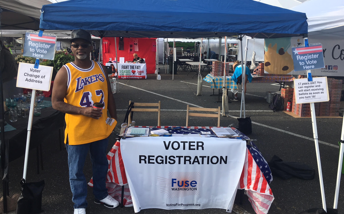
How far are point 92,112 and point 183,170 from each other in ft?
4.15

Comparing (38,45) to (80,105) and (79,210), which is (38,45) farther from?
(79,210)

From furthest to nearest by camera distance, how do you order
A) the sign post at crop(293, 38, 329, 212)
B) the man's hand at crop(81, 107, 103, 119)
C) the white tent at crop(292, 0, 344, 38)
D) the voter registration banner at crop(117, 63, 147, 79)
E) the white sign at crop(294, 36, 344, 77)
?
1. the voter registration banner at crop(117, 63, 147, 79)
2. the white sign at crop(294, 36, 344, 77)
3. the white tent at crop(292, 0, 344, 38)
4. the sign post at crop(293, 38, 329, 212)
5. the man's hand at crop(81, 107, 103, 119)

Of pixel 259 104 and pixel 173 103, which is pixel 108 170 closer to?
pixel 173 103

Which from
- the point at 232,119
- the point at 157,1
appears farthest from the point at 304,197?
the point at 232,119

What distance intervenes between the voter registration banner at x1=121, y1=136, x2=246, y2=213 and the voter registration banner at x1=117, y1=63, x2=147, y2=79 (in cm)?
1289

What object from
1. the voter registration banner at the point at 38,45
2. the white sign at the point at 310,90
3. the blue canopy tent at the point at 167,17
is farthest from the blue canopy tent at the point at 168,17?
the white sign at the point at 310,90

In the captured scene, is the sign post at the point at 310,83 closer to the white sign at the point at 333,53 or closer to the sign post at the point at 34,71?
the sign post at the point at 34,71

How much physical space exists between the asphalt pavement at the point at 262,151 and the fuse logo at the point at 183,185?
0.86ft

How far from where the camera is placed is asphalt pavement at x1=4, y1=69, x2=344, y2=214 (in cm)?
344

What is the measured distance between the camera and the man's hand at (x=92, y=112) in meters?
2.77

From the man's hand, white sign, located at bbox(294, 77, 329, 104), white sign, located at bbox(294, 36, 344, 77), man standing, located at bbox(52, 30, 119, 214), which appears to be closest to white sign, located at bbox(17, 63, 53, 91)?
man standing, located at bbox(52, 30, 119, 214)

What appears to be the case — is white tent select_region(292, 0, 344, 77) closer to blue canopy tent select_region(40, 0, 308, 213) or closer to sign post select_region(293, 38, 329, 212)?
blue canopy tent select_region(40, 0, 308, 213)

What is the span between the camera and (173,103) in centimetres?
945

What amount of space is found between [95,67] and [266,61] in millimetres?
3245
